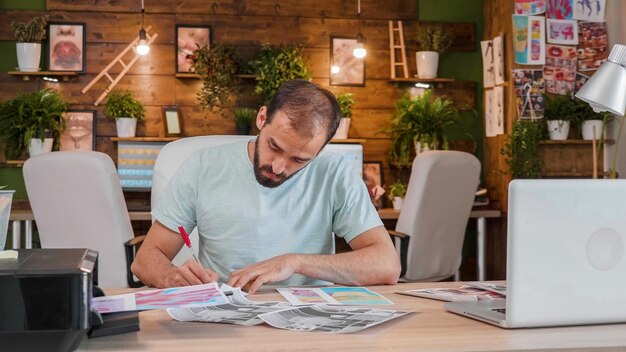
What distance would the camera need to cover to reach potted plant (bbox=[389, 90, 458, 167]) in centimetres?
580

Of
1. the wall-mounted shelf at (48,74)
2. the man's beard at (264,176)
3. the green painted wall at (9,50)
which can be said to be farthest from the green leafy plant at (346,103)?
the man's beard at (264,176)

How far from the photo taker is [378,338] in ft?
4.70

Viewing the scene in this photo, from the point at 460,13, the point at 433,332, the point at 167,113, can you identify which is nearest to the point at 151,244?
the point at 433,332

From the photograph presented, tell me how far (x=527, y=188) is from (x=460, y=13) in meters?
4.87

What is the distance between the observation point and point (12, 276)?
1274mm

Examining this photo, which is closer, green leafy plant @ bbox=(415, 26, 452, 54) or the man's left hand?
the man's left hand

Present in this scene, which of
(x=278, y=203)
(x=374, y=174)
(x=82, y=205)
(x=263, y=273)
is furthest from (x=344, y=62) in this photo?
(x=263, y=273)

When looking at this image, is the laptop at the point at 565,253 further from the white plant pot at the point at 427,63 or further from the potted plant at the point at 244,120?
the white plant pot at the point at 427,63

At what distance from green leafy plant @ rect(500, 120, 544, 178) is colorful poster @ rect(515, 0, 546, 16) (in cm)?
67

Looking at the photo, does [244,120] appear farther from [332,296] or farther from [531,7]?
[332,296]

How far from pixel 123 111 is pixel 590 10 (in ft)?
9.62

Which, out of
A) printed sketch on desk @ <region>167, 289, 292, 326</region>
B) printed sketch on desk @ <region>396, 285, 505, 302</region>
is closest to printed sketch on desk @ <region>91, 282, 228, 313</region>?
printed sketch on desk @ <region>167, 289, 292, 326</region>

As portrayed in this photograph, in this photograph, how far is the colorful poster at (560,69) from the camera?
553cm

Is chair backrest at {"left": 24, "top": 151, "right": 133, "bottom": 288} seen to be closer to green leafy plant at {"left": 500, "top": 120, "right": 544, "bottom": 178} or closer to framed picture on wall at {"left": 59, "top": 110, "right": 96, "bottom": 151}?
framed picture on wall at {"left": 59, "top": 110, "right": 96, "bottom": 151}
